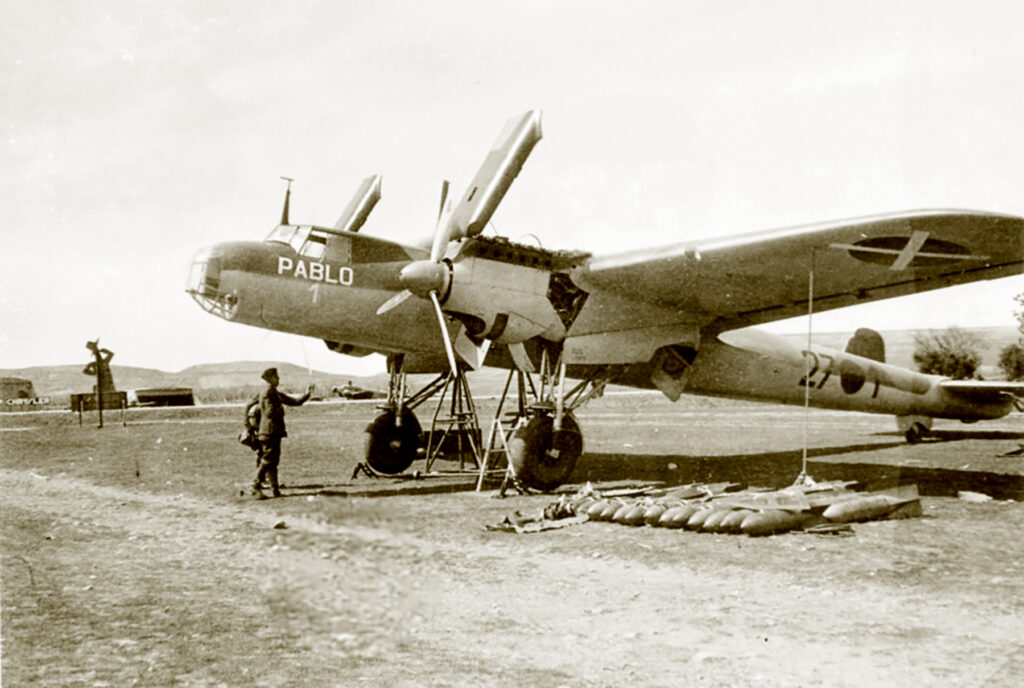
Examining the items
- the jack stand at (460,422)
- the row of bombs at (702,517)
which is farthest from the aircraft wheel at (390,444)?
the row of bombs at (702,517)

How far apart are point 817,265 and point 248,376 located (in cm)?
7528

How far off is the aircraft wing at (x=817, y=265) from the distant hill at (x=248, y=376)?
140ft

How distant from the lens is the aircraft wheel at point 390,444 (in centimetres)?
1315

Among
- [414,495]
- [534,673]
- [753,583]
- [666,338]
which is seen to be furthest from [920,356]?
[534,673]

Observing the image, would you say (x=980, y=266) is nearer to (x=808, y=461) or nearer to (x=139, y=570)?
(x=808, y=461)

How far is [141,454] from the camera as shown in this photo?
17.5 m

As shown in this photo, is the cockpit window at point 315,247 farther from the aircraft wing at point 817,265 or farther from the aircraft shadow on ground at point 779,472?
the aircraft shadow on ground at point 779,472

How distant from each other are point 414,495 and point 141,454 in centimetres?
920

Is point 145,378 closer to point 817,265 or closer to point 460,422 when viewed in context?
point 460,422

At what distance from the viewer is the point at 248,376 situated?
3132 inches

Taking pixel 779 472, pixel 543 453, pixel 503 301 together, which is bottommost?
pixel 779 472

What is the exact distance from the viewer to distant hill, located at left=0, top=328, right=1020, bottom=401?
57.2 metres

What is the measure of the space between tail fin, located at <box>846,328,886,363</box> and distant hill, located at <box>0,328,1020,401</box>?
36.6m

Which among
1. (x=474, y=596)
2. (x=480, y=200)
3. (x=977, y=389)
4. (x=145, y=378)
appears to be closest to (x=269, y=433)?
(x=480, y=200)
